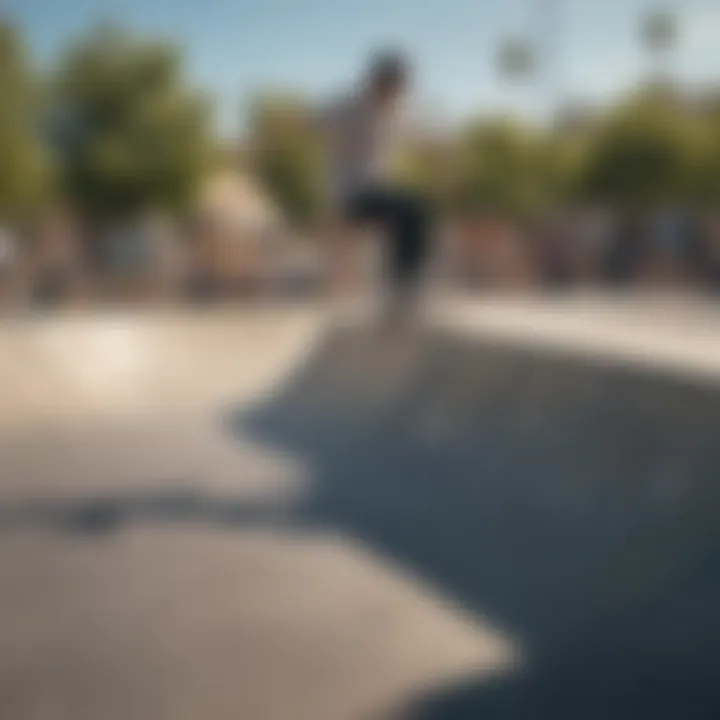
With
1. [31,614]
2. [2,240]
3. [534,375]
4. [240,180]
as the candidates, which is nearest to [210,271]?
[2,240]

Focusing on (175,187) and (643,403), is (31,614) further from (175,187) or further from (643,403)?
(175,187)

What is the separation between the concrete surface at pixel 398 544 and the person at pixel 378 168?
58 centimetres

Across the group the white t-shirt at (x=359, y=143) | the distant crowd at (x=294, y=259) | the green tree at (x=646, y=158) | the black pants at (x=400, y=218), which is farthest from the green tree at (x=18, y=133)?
the black pants at (x=400, y=218)

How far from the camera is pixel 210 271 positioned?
80.5ft

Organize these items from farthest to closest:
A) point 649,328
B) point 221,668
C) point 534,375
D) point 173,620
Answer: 1. point 649,328
2. point 534,375
3. point 173,620
4. point 221,668

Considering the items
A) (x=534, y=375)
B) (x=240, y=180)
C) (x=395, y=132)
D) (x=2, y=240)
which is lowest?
(x=240, y=180)

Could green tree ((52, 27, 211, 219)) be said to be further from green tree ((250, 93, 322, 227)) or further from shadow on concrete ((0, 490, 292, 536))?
shadow on concrete ((0, 490, 292, 536))

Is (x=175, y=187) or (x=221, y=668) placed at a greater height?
(x=221, y=668)

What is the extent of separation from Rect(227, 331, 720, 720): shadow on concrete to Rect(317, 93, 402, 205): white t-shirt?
1.00 meters

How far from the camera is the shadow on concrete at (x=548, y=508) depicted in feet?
8.35

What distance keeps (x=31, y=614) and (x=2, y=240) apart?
24.3m

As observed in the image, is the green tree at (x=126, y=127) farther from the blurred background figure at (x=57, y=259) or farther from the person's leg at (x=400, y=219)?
the person's leg at (x=400, y=219)

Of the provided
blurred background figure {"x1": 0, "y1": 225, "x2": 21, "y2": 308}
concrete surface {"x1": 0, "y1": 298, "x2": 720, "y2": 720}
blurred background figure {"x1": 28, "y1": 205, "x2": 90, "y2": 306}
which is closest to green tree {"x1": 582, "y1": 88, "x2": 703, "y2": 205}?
blurred background figure {"x1": 28, "y1": 205, "x2": 90, "y2": 306}

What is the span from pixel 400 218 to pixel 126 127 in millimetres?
25759
